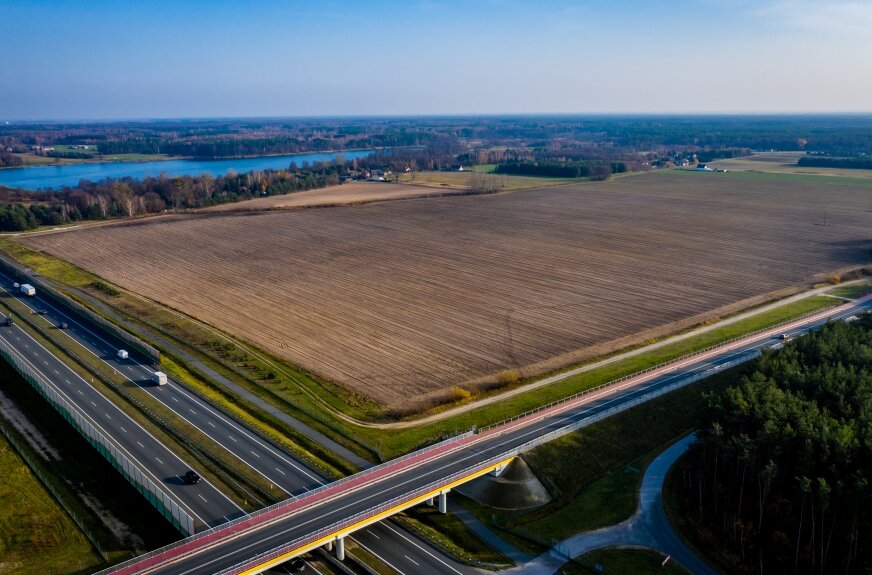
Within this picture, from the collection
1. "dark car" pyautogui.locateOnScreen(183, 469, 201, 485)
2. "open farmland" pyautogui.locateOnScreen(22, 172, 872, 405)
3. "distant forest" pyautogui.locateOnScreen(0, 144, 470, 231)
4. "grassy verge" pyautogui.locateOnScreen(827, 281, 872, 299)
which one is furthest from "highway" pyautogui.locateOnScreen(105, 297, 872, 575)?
"distant forest" pyautogui.locateOnScreen(0, 144, 470, 231)

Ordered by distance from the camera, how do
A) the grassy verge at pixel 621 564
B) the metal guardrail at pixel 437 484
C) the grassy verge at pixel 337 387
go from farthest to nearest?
the grassy verge at pixel 337 387
the grassy verge at pixel 621 564
the metal guardrail at pixel 437 484

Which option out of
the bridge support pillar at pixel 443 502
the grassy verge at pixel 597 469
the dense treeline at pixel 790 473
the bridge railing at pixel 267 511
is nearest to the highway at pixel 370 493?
the bridge railing at pixel 267 511

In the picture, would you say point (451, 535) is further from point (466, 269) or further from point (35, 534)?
point (466, 269)

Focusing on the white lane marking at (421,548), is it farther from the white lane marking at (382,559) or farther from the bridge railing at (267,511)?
the bridge railing at (267,511)

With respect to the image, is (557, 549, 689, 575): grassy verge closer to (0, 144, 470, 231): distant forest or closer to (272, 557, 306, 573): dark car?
(272, 557, 306, 573): dark car

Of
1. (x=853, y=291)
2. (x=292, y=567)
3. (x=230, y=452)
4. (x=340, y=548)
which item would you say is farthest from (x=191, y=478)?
(x=853, y=291)
